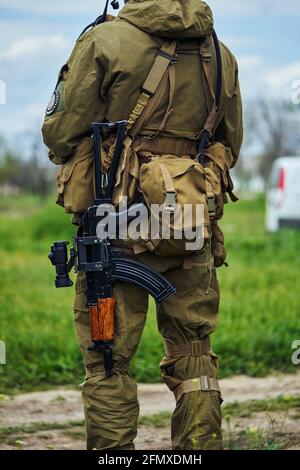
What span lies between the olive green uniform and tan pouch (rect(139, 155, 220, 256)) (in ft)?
0.55

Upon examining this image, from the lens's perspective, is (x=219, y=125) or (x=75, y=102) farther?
(x=219, y=125)

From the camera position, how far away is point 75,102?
14.9 feet

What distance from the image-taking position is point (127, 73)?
4496 mm

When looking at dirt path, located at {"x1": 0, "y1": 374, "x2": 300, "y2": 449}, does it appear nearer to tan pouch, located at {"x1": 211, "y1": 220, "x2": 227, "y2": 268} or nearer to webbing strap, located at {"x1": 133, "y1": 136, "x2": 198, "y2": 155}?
tan pouch, located at {"x1": 211, "y1": 220, "x2": 227, "y2": 268}

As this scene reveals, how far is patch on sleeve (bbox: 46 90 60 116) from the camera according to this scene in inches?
181

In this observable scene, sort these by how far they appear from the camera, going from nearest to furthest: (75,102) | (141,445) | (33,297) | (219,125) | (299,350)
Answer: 1. (75,102)
2. (219,125)
3. (141,445)
4. (299,350)
5. (33,297)

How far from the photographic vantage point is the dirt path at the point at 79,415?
5.62 metres

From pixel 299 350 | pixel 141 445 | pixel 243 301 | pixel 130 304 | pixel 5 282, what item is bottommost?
pixel 141 445

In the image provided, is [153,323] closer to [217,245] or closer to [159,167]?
[217,245]

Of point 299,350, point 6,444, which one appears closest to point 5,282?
point 299,350

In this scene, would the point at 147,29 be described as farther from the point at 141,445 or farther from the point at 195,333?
the point at 141,445

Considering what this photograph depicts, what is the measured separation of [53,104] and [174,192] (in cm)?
72

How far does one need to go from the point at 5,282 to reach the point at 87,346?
268 inches

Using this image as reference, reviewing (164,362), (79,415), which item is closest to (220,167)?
(164,362)
